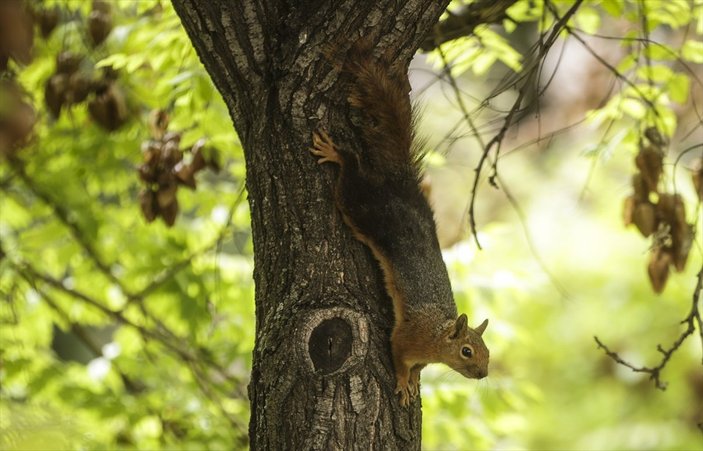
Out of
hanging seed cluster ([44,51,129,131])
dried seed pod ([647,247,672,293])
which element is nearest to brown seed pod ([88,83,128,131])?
hanging seed cluster ([44,51,129,131])

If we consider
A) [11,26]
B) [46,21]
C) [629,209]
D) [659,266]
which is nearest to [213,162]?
[46,21]

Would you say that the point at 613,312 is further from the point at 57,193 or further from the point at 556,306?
the point at 57,193

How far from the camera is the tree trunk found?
6.13ft

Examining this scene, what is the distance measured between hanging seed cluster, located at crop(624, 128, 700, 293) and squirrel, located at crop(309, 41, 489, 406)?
0.74 meters

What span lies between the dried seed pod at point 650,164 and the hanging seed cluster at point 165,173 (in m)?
1.36

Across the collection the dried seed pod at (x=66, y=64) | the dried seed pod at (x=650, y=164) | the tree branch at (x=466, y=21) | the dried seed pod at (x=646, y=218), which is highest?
the dried seed pod at (x=66, y=64)

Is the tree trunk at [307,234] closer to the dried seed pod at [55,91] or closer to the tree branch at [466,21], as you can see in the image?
the tree branch at [466,21]

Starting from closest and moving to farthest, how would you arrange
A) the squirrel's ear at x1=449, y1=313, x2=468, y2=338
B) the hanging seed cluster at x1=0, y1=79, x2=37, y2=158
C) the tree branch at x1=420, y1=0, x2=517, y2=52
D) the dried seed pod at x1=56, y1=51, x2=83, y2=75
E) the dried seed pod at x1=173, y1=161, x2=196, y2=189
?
the hanging seed cluster at x1=0, y1=79, x2=37, y2=158, the squirrel's ear at x1=449, y1=313, x2=468, y2=338, the tree branch at x1=420, y1=0, x2=517, y2=52, the dried seed pod at x1=173, y1=161, x2=196, y2=189, the dried seed pod at x1=56, y1=51, x2=83, y2=75

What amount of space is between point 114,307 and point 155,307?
23cm

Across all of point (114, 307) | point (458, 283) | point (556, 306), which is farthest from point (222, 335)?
point (556, 306)

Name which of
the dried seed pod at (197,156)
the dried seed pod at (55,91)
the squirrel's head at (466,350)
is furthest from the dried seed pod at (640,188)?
the dried seed pod at (55,91)

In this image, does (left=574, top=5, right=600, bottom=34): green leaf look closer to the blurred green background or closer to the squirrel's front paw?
the blurred green background

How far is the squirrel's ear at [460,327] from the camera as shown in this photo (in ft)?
7.54

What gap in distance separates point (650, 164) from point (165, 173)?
1.49m
